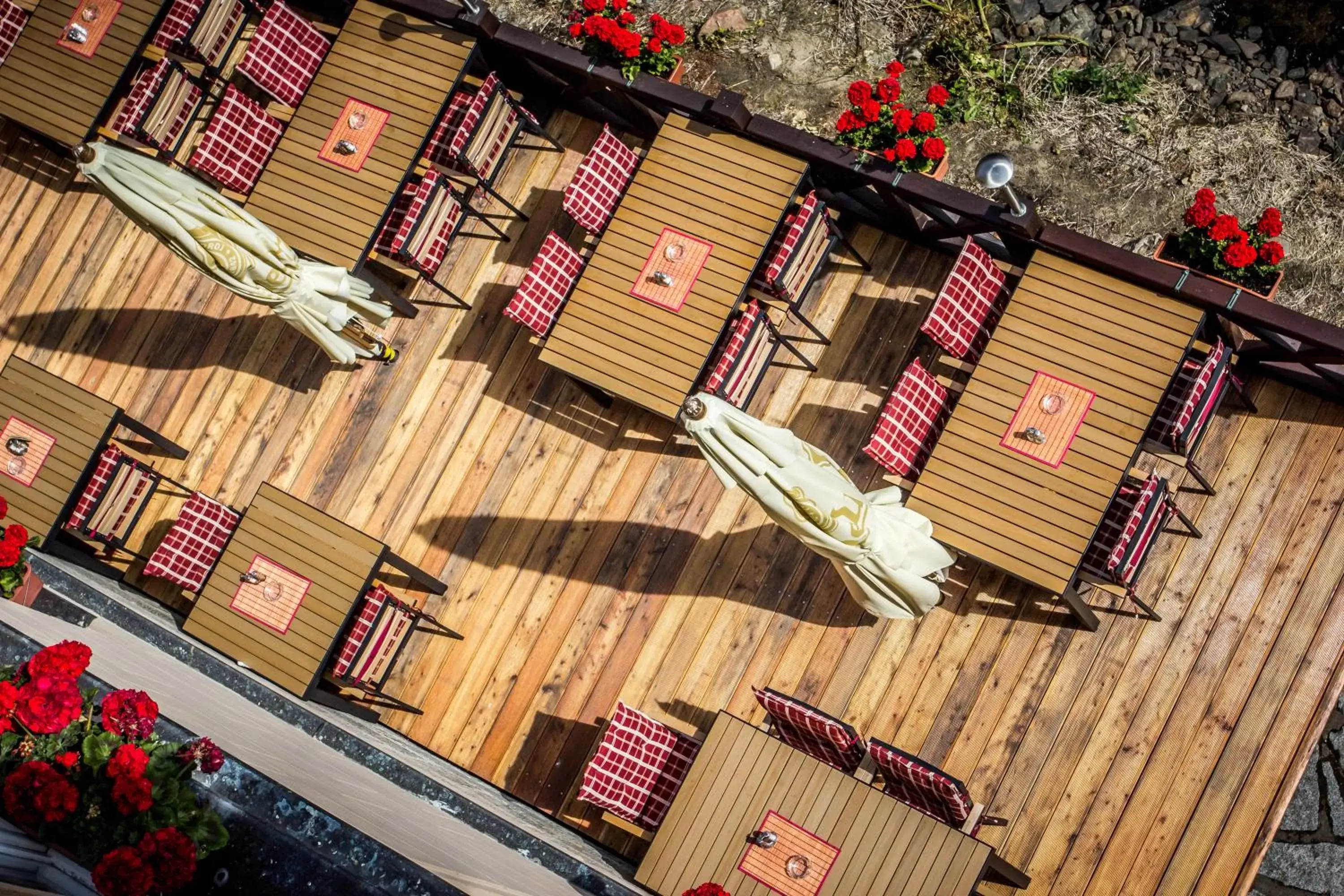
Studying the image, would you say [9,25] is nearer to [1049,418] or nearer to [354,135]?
[354,135]

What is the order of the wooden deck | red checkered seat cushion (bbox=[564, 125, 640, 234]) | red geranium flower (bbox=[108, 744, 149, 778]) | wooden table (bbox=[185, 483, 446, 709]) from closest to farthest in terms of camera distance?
red geranium flower (bbox=[108, 744, 149, 778]) → the wooden deck → wooden table (bbox=[185, 483, 446, 709]) → red checkered seat cushion (bbox=[564, 125, 640, 234])

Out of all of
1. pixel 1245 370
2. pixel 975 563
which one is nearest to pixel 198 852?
pixel 975 563

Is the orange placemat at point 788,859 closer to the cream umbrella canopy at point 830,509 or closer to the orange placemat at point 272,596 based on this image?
the cream umbrella canopy at point 830,509

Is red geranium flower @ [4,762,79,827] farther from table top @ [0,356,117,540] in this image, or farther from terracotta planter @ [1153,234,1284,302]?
terracotta planter @ [1153,234,1284,302]

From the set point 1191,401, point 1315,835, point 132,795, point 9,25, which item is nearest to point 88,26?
point 9,25

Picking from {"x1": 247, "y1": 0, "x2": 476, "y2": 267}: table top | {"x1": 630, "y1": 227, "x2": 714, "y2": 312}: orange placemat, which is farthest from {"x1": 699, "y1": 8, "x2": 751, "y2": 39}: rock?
{"x1": 630, "y1": 227, "x2": 714, "y2": 312}: orange placemat

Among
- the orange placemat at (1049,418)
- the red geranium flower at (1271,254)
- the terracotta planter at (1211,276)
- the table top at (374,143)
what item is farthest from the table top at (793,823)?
the table top at (374,143)
